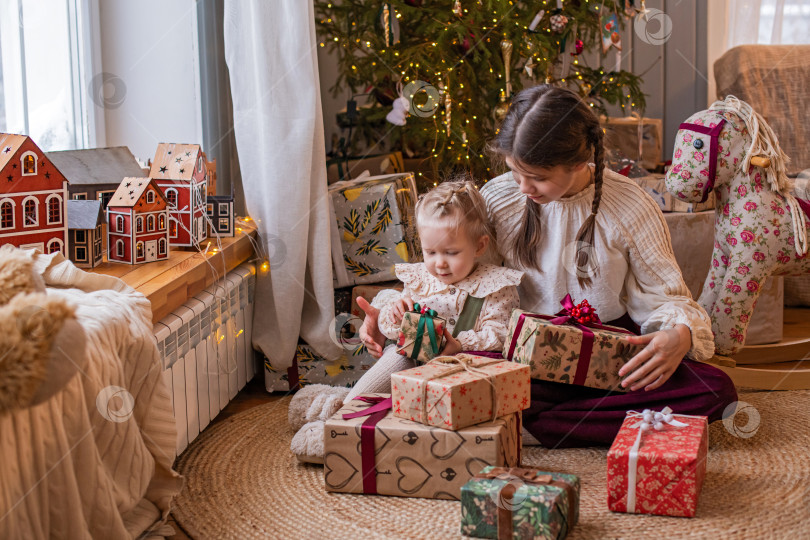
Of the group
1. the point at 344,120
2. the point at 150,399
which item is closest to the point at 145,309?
the point at 150,399

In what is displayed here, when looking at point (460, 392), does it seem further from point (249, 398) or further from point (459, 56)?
point (459, 56)

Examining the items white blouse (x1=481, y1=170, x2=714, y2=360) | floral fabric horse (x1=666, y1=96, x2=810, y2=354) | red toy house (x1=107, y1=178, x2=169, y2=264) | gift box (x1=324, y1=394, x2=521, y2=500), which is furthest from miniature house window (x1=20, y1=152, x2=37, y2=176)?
floral fabric horse (x1=666, y1=96, x2=810, y2=354)

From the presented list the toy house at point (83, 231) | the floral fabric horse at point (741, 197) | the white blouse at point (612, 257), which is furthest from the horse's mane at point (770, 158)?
the toy house at point (83, 231)

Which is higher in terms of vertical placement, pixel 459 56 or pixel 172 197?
pixel 459 56

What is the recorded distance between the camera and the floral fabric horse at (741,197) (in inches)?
86.0

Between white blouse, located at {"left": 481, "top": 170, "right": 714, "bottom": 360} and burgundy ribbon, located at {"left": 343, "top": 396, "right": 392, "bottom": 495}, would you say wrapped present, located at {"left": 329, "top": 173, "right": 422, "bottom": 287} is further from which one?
burgundy ribbon, located at {"left": 343, "top": 396, "right": 392, "bottom": 495}

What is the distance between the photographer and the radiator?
1786mm

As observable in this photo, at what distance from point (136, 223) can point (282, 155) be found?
1.68 ft

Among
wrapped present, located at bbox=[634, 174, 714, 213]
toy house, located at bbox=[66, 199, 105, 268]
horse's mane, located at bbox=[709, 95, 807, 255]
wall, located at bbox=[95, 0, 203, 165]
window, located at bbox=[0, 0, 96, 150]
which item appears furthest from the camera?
wrapped present, located at bbox=[634, 174, 714, 213]

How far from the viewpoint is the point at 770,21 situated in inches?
154

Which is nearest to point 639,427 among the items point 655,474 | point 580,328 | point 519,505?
point 655,474

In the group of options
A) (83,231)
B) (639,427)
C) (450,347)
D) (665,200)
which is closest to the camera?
(639,427)

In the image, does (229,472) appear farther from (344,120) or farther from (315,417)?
(344,120)

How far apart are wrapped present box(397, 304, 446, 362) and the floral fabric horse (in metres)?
0.85
